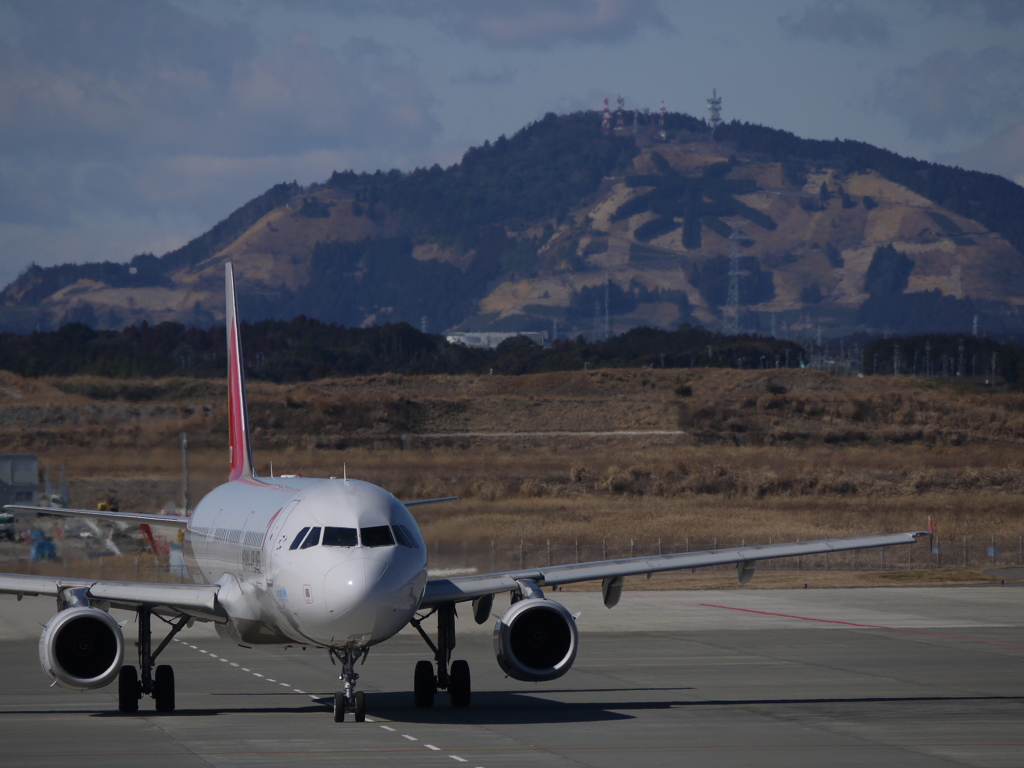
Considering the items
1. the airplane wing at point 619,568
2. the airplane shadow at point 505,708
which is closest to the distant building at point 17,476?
the airplane shadow at point 505,708

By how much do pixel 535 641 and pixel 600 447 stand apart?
3470 inches

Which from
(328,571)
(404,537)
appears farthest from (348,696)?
(404,537)

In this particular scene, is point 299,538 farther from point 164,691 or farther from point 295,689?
point 295,689

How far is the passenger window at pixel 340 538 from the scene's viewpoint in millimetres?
21281

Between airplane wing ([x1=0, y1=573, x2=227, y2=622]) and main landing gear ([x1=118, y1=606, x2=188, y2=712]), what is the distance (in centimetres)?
61

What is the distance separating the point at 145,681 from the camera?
83.3 ft

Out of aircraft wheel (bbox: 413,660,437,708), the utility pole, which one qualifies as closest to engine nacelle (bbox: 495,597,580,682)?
aircraft wheel (bbox: 413,660,437,708)

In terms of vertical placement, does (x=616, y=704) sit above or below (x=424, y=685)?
below

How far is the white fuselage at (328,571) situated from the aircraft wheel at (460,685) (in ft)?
11.3

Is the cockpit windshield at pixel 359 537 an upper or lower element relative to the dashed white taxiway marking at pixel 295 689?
upper

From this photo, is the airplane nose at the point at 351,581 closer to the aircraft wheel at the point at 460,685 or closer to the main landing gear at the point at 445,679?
the main landing gear at the point at 445,679

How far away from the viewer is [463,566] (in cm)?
5528

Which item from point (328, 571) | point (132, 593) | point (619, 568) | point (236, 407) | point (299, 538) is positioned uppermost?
point (236, 407)

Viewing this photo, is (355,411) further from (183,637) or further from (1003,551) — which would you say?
(183,637)
